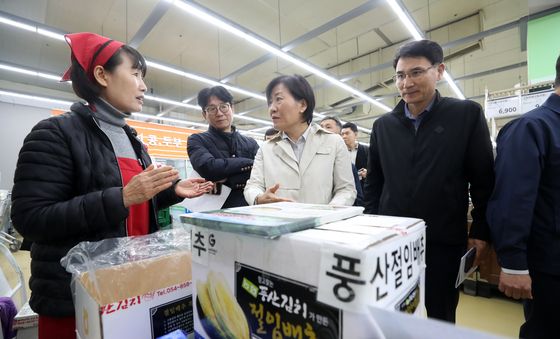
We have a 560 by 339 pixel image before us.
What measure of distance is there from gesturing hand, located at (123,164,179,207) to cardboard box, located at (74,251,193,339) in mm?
223

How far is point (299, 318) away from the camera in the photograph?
0.40 m

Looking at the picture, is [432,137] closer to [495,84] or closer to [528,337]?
[528,337]

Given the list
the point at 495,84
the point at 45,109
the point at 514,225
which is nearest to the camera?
the point at 514,225

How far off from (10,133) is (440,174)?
10.8m

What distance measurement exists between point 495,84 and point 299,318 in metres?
11.6

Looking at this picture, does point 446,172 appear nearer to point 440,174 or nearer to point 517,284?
point 440,174

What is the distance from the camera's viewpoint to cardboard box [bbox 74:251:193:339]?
1.79ft

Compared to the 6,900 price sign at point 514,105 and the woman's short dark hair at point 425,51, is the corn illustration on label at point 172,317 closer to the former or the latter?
the woman's short dark hair at point 425,51

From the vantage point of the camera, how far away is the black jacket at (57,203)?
2.40 ft

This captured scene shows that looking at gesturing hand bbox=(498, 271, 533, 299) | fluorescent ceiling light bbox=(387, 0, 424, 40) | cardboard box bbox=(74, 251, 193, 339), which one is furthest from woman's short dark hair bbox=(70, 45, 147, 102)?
fluorescent ceiling light bbox=(387, 0, 424, 40)

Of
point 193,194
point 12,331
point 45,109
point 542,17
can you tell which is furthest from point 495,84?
point 45,109

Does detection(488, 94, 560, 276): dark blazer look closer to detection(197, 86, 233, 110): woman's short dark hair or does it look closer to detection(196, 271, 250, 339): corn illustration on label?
detection(196, 271, 250, 339): corn illustration on label

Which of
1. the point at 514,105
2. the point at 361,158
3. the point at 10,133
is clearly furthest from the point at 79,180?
the point at 10,133

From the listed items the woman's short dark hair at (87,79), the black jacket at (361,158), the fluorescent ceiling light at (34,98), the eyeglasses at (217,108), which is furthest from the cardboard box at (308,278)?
the fluorescent ceiling light at (34,98)
